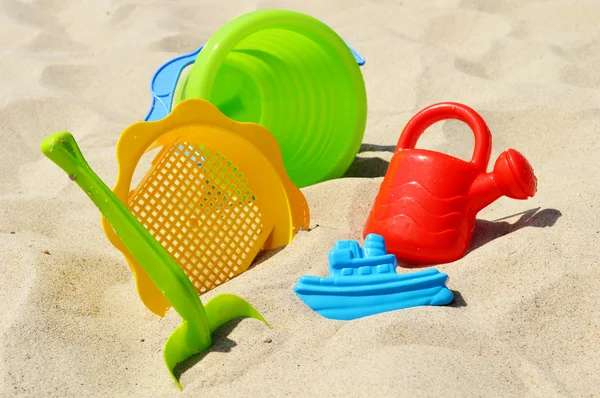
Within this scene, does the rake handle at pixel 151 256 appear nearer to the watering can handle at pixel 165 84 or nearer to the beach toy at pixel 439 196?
the beach toy at pixel 439 196

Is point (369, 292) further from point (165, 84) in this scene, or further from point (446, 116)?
point (165, 84)

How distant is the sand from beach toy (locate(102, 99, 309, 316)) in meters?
0.09

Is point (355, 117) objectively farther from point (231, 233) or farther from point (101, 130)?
point (101, 130)

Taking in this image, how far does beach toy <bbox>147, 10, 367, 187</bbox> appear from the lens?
85.4 inches

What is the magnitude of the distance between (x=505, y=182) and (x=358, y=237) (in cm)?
37

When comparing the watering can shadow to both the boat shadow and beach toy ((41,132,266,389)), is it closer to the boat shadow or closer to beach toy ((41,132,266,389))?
the boat shadow

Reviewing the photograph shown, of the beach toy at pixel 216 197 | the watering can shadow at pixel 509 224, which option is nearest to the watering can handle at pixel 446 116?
the watering can shadow at pixel 509 224

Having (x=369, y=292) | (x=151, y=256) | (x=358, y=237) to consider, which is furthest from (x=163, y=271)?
(x=358, y=237)

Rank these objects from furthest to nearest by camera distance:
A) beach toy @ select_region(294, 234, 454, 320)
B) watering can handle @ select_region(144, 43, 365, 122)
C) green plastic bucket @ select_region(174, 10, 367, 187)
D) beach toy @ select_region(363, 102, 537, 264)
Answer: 1. watering can handle @ select_region(144, 43, 365, 122)
2. green plastic bucket @ select_region(174, 10, 367, 187)
3. beach toy @ select_region(363, 102, 537, 264)
4. beach toy @ select_region(294, 234, 454, 320)

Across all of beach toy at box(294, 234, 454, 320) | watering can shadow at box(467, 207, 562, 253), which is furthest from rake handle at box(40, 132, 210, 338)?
watering can shadow at box(467, 207, 562, 253)

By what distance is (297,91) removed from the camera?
233 cm

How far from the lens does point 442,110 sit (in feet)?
6.06

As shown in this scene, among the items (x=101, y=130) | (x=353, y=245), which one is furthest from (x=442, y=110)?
(x=101, y=130)

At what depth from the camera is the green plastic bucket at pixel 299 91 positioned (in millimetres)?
2158
